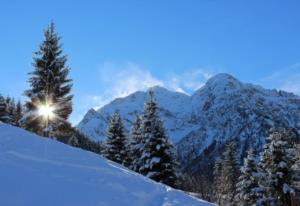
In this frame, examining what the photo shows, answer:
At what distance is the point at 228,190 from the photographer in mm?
54312

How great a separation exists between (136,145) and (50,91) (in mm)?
8718

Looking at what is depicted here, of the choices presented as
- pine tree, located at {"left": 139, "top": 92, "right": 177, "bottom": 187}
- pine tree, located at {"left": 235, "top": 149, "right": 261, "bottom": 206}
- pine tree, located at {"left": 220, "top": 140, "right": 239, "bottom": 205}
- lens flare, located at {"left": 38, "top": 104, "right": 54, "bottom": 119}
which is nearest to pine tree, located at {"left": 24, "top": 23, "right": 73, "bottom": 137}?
lens flare, located at {"left": 38, "top": 104, "right": 54, "bottom": 119}

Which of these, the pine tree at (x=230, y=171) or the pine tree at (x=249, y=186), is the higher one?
the pine tree at (x=230, y=171)

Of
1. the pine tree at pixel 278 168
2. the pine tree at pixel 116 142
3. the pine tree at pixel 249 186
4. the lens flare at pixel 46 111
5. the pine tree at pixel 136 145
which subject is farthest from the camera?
the pine tree at pixel 116 142

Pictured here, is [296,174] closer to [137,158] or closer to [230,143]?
[137,158]

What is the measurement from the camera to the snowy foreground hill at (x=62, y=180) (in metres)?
11.1

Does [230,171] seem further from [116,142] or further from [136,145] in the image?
[136,145]

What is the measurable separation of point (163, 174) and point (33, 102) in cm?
1288

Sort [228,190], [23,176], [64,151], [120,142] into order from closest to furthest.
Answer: [23,176], [64,151], [120,142], [228,190]

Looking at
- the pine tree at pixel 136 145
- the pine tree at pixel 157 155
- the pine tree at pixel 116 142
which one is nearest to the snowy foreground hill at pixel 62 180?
the pine tree at pixel 157 155

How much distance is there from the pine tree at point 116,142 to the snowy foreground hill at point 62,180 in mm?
25350

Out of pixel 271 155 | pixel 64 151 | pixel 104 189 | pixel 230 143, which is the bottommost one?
pixel 104 189

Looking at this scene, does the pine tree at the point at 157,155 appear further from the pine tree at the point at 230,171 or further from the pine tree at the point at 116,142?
the pine tree at the point at 230,171

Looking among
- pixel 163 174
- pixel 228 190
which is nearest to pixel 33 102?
pixel 163 174
